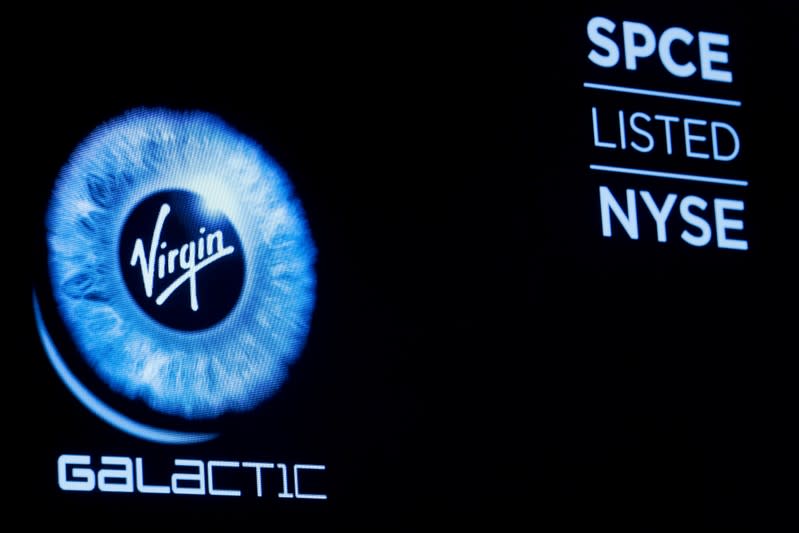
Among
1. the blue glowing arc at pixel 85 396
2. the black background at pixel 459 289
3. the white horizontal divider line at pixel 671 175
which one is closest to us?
the blue glowing arc at pixel 85 396

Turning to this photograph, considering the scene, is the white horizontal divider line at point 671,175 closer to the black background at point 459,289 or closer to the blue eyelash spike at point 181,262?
the black background at point 459,289

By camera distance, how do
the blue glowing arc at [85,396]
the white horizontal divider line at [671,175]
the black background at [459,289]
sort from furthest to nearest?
the white horizontal divider line at [671,175] → the black background at [459,289] → the blue glowing arc at [85,396]

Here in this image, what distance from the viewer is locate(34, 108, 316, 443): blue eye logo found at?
3.31 meters

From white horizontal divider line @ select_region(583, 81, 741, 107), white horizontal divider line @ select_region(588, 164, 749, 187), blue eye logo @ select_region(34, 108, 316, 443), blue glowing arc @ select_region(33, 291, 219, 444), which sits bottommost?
blue glowing arc @ select_region(33, 291, 219, 444)

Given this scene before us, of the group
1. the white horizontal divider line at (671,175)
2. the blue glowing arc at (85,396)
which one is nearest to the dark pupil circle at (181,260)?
the blue glowing arc at (85,396)

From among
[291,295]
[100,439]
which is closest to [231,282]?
[291,295]

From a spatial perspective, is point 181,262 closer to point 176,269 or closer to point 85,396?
point 176,269

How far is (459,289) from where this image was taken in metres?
3.62

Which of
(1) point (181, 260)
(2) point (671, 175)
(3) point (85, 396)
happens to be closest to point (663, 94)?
(2) point (671, 175)

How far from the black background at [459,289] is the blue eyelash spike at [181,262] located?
0.14ft

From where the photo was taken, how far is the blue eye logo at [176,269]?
3.31 m

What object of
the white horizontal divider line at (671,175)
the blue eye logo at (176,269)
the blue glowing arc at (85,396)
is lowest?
the blue glowing arc at (85,396)

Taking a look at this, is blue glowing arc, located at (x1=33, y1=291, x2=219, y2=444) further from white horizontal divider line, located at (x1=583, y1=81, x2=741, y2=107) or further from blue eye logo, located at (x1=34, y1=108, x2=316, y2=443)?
white horizontal divider line, located at (x1=583, y1=81, x2=741, y2=107)

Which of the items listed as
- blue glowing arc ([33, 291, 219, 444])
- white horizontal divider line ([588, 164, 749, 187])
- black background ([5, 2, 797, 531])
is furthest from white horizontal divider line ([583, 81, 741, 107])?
blue glowing arc ([33, 291, 219, 444])
